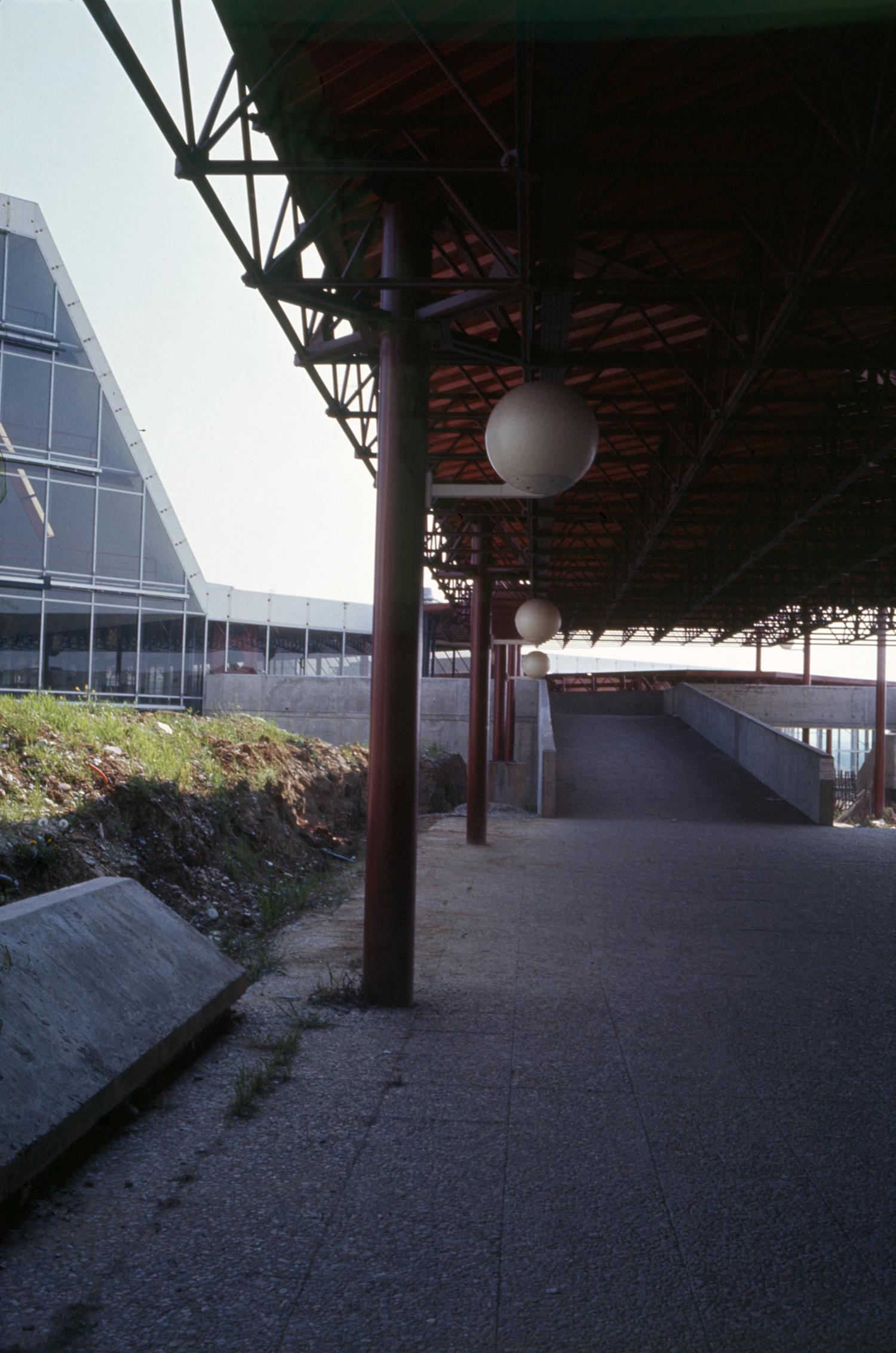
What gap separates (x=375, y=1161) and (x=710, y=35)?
5927 millimetres

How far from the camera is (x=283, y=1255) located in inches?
127

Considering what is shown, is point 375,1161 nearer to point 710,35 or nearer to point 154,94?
point 154,94

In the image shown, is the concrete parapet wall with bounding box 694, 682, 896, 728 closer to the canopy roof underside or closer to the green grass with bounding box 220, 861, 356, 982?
the canopy roof underside

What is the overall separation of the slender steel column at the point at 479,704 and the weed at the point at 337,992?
9.00 m

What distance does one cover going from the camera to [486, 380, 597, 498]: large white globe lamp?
18.7ft

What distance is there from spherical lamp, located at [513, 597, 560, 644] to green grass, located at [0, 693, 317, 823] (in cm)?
451

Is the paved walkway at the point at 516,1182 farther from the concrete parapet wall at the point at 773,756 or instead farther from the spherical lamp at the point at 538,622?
the concrete parapet wall at the point at 773,756

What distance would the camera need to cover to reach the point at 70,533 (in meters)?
25.7

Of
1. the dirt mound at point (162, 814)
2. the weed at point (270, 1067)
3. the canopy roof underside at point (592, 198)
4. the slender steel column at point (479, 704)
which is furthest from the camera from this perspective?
the slender steel column at point (479, 704)

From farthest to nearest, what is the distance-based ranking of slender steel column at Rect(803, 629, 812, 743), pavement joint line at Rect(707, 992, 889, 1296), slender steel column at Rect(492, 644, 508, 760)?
slender steel column at Rect(803, 629, 812, 743) → slender steel column at Rect(492, 644, 508, 760) → pavement joint line at Rect(707, 992, 889, 1296)

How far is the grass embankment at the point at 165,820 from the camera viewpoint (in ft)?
27.6

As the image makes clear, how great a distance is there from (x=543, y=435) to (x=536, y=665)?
682 inches

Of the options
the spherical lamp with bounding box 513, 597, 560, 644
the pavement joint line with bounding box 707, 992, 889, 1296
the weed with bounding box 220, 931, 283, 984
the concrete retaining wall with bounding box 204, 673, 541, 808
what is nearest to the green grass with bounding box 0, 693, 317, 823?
the weed with bounding box 220, 931, 283, 984

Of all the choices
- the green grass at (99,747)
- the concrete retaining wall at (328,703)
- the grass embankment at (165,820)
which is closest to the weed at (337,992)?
the grass embankment at (165,820)
